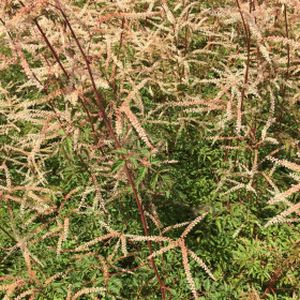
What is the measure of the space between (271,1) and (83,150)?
2066mm

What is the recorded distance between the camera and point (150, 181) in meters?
3.31

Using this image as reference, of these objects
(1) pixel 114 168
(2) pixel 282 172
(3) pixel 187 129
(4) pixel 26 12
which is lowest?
(2) pixel 282 172

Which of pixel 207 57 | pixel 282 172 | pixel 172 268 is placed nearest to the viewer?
pixel 172 268

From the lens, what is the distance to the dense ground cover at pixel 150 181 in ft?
10.3

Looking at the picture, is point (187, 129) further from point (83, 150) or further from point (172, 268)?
point (172, 268)

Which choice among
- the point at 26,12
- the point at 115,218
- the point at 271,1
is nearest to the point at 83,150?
the point at 115,218

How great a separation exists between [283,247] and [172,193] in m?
1.01

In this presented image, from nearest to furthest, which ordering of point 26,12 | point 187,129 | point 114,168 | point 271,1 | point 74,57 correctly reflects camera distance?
1. point 26,12
2. point 114,168
3. point 74,57
4. point 271,1
5. point 187,129

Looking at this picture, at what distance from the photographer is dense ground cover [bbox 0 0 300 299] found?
10.3 ft

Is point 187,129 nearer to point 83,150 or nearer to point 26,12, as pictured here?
point 83,150

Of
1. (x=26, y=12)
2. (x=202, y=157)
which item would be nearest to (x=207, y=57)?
(x=202, y=157)

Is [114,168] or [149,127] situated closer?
[114,168]

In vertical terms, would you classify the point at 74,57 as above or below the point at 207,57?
above

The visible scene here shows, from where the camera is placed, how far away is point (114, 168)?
8.52 feet
